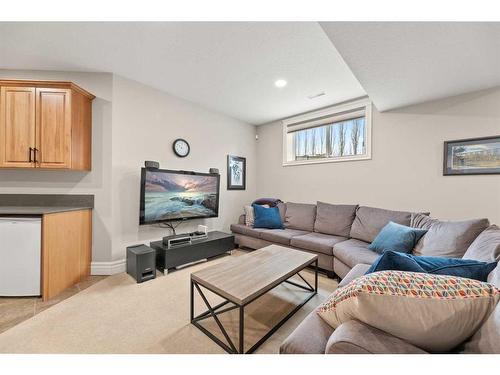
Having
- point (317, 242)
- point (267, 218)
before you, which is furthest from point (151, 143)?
point (317, 242)

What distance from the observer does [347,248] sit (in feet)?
7.79

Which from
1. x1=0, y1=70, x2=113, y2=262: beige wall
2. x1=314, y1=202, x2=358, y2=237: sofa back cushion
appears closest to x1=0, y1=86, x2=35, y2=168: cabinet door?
x1=0, y1=70, x2=113, y2=262: beige wall

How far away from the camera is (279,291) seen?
2199 millimetres

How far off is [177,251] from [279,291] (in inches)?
55.7

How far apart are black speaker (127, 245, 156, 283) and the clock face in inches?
60.4

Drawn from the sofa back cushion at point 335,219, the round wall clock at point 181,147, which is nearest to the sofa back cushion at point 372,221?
the sofa back cushion at point 335,219

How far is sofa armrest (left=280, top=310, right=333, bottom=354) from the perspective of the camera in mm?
792

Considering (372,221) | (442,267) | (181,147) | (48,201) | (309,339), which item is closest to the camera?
(309,339)

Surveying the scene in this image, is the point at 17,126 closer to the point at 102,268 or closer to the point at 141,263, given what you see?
the point at 102,268

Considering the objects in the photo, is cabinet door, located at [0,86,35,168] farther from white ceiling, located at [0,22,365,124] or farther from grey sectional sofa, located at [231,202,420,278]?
grey sectional sofa, located at [231,202,420,278]

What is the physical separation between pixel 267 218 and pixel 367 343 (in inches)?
113

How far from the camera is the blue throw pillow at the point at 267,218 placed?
3.47m

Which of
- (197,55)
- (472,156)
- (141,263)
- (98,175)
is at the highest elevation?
(197,55)
